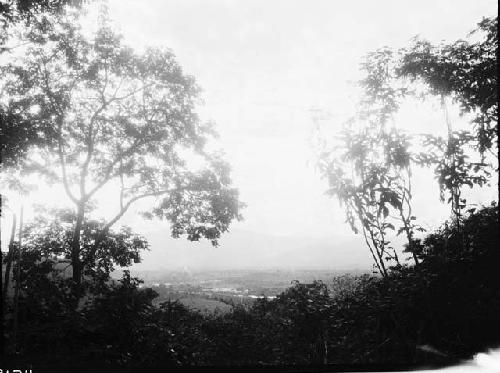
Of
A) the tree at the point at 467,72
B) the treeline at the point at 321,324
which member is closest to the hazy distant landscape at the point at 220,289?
the treeline at the point at 321,324

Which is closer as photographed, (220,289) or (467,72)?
(467,72)

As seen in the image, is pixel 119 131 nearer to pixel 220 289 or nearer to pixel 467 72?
pixel 467 72

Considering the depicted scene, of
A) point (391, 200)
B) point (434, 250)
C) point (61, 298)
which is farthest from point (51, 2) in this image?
point (434, 250)

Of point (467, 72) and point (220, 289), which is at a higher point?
point (467, 72)

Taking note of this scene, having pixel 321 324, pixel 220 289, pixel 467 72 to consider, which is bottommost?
pixel 220 289

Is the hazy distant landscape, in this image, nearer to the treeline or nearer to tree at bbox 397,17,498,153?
the treeline

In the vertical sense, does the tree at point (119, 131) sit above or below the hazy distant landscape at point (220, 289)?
above

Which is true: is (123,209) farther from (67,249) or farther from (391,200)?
(391,200)

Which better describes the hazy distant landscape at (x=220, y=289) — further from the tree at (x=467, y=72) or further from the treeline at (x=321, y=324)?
the tree at (x=467, y=72)

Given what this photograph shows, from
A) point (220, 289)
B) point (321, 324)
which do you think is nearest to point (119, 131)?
point (321, 324)
